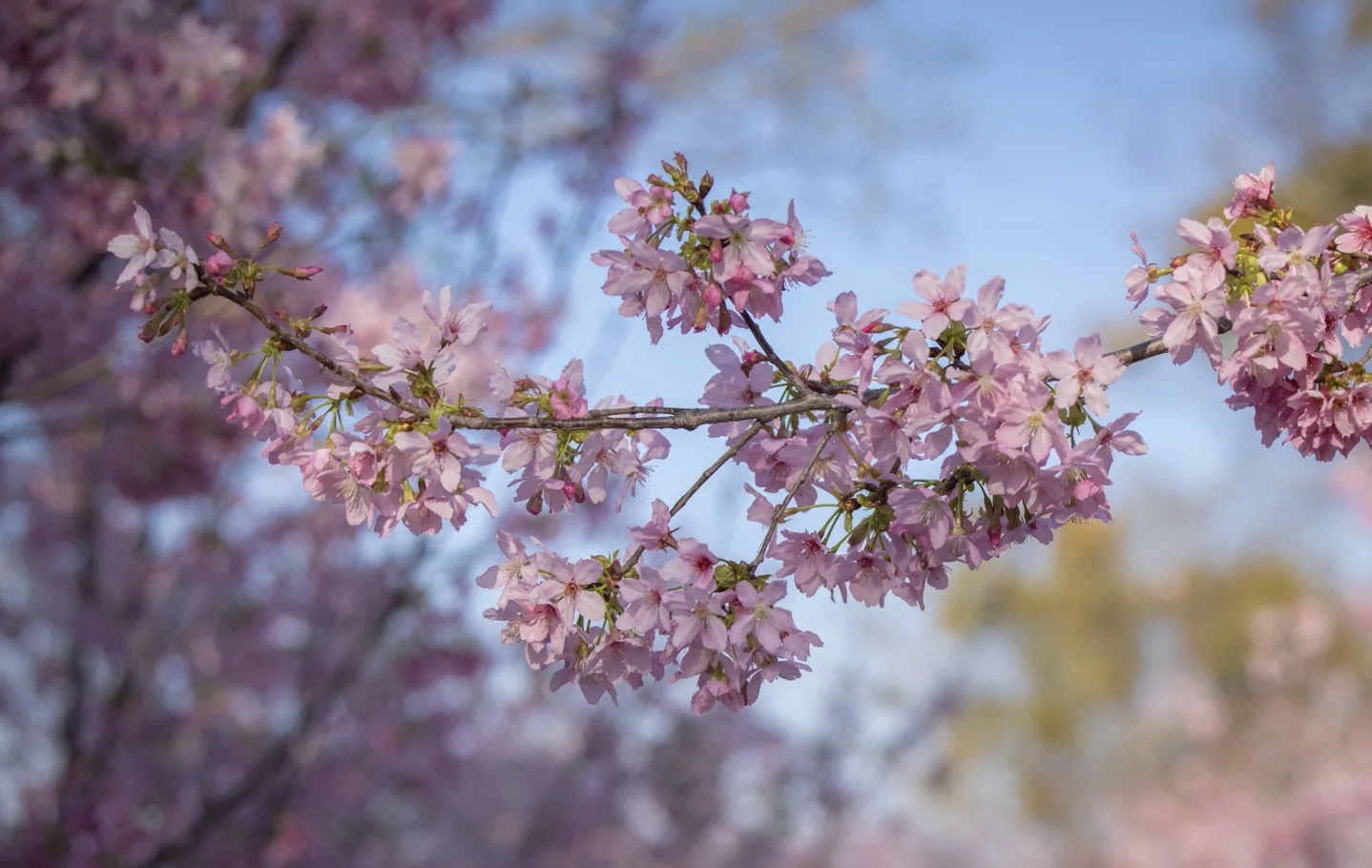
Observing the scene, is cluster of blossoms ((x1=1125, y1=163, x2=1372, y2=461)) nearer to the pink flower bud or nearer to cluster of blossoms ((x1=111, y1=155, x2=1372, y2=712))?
cluster of blossoms ((x1=111, y1=155, x2=1372, y2=712))

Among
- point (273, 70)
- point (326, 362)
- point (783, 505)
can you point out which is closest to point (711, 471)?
point (783, 505)

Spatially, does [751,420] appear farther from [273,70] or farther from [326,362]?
[273,70]

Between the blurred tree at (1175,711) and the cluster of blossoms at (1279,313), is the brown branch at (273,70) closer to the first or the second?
the cluster of blossoms at (1279,313)

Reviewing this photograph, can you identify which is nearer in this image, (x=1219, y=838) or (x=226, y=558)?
(x=226, y=558)

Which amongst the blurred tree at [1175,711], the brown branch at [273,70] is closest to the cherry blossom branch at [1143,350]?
the brown branch at [273,70]

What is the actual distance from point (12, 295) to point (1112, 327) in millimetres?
10969

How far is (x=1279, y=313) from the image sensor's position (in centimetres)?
127

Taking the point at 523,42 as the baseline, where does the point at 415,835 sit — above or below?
below

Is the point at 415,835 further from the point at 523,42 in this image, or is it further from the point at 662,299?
the point at 662,299

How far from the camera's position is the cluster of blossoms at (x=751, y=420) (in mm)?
1228

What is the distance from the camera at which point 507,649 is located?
7.61 m

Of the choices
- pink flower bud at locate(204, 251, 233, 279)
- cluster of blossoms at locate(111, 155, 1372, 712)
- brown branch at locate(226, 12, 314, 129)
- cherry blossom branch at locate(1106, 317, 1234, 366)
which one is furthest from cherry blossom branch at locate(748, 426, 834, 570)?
brown branch at locate(226, 12, 314, 129)

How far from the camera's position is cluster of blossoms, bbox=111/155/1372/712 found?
4.03ft

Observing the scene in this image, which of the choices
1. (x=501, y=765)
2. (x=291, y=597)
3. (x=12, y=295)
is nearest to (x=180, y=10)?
(x=12, y=295)
